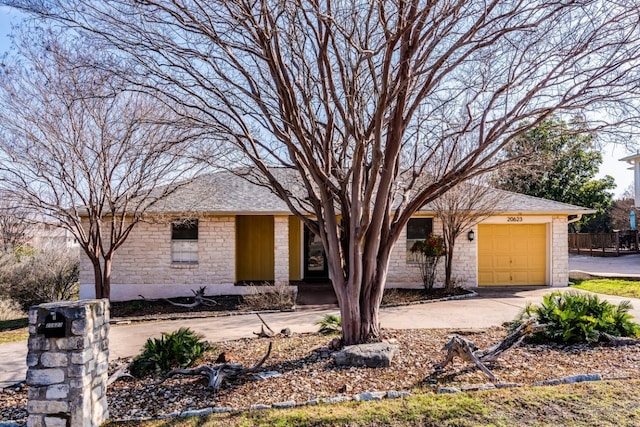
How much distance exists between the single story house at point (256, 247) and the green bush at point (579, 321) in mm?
5809

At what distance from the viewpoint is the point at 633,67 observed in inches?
234

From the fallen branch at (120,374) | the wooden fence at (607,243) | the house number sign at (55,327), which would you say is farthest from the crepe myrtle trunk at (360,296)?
the wooden fence at (607,243)

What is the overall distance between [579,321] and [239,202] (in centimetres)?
947

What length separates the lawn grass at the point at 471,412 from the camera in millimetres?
4094

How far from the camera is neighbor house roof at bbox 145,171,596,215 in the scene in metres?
12.6

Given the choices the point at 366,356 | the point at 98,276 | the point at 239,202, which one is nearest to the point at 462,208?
the point at 239,202

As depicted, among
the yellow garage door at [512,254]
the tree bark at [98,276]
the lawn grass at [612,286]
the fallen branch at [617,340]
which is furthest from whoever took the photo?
the yellow garage door at [512,254]

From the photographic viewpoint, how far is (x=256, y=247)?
50.2ft

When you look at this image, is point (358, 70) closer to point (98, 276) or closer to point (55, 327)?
point (55, 327)

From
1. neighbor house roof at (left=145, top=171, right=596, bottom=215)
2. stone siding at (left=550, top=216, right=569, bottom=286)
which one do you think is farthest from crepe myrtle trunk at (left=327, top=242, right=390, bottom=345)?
stone siding at (left=550, top=216, right=569, bottom=286)

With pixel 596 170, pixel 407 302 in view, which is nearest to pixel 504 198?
pixel 407 302

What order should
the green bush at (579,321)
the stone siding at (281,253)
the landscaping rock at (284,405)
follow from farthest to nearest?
the stone siding at (281,253), the green bush at (579,321), the landscaping rock at (284,405)

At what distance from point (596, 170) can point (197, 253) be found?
26.9 meters

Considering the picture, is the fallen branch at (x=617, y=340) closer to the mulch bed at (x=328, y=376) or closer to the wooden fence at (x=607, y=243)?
the mulch bed at (x=328, y=376)
